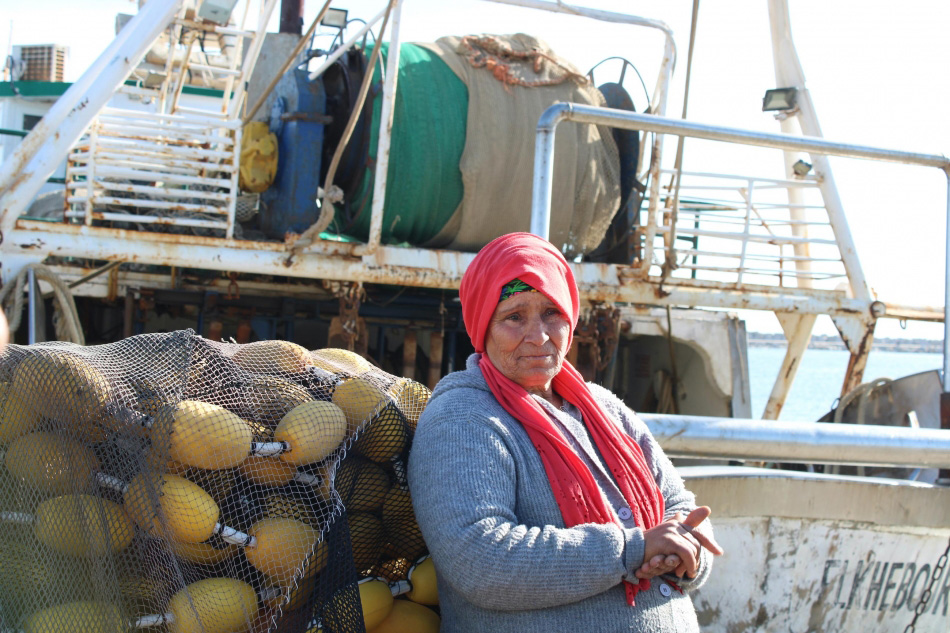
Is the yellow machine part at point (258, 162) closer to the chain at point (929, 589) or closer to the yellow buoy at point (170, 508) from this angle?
the yellow buoy at point (170, 508)

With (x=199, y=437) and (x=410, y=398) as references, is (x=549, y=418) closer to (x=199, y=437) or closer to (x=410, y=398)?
(x=410, y=398)

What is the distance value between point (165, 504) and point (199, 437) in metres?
0.16

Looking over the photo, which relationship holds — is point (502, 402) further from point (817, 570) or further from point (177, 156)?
point (177, 156)

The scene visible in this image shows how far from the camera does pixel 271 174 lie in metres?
6.03

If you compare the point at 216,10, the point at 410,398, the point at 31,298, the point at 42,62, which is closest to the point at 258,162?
the point at 216,10

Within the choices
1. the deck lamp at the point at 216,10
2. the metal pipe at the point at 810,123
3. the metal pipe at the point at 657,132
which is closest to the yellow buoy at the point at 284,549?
the metal pipe at the point at 657,132

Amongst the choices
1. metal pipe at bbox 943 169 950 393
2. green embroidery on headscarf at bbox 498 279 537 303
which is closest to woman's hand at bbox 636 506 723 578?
green embroidery on headscarf at bbox 498 279 537 303

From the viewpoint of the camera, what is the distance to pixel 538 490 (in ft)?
6.43

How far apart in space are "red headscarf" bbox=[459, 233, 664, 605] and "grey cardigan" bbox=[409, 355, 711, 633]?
3 cm

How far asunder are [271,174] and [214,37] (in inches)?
85.4

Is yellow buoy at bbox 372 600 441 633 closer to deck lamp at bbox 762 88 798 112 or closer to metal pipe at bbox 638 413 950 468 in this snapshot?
metal pipe at bbox 638 413 950 468

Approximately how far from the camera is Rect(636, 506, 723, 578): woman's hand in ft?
6.10

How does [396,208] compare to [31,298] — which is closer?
[31,298]

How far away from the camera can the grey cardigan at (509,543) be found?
1.80 metres
